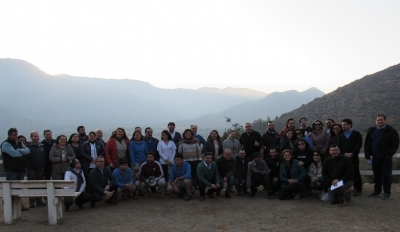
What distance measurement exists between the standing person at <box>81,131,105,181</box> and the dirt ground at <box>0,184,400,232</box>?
0.96 m

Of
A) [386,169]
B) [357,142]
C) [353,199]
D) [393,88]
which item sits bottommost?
[353,199]

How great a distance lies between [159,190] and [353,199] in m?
4.51

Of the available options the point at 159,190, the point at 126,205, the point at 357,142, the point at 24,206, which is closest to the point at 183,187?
the point at 159,190

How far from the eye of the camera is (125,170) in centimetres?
856

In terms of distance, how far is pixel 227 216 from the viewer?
7.21 m

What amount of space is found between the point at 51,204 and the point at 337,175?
19.2ft

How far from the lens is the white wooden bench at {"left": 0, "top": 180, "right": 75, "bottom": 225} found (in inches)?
266

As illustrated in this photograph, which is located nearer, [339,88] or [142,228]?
[142,228]

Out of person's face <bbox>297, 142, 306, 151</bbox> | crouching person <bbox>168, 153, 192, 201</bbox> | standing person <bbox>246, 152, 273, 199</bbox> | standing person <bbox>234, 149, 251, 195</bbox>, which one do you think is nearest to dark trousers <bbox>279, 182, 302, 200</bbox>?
standing person <bbox>246, 152, 273, 199</bbox>

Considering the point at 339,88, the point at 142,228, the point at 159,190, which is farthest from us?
the point at 339,88

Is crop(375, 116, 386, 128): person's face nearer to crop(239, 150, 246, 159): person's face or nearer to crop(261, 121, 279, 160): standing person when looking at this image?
crop(261, 121, 279, 160): standing person

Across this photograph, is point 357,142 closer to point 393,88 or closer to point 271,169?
point 271,169

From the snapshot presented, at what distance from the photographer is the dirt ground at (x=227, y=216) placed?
6.56m

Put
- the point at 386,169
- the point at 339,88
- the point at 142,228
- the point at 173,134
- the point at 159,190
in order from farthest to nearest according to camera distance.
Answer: the point at 339,88, the point at 173,134, the point at 159,190, the point at 386,169, the point at 142,228
